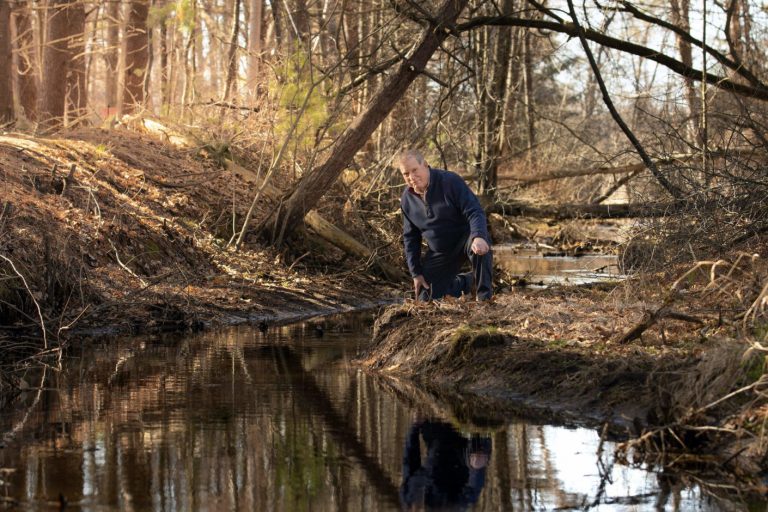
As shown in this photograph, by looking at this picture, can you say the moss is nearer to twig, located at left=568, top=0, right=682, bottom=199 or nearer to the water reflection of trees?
the water reflection of trees

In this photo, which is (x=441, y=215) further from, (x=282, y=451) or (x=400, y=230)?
(x=400, y=230)

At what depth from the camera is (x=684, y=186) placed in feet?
38.2

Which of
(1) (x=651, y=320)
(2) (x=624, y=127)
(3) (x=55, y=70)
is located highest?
(3) (x=55, y=70)

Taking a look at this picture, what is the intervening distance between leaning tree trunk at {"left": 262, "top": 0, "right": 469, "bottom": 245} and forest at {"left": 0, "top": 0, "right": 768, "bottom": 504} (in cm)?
3

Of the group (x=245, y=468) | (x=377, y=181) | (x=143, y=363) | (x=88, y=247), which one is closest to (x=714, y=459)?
(x=245, y=468)

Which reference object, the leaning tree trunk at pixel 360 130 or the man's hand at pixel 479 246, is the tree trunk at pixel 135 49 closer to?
the leaning tree trunk at pixel 360 130

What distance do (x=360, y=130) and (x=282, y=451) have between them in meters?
9.24

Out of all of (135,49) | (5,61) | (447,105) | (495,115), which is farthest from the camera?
(135,49)

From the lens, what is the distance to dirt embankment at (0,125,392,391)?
439 inches

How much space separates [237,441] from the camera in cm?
675

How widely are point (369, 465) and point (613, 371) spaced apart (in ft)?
7.60

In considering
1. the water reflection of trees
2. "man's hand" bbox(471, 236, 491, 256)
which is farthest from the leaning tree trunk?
the water reflection of trees

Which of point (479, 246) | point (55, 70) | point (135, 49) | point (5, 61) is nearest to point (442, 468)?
point (479, 246)

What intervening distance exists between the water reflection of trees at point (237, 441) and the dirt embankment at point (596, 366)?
1.65 feet
